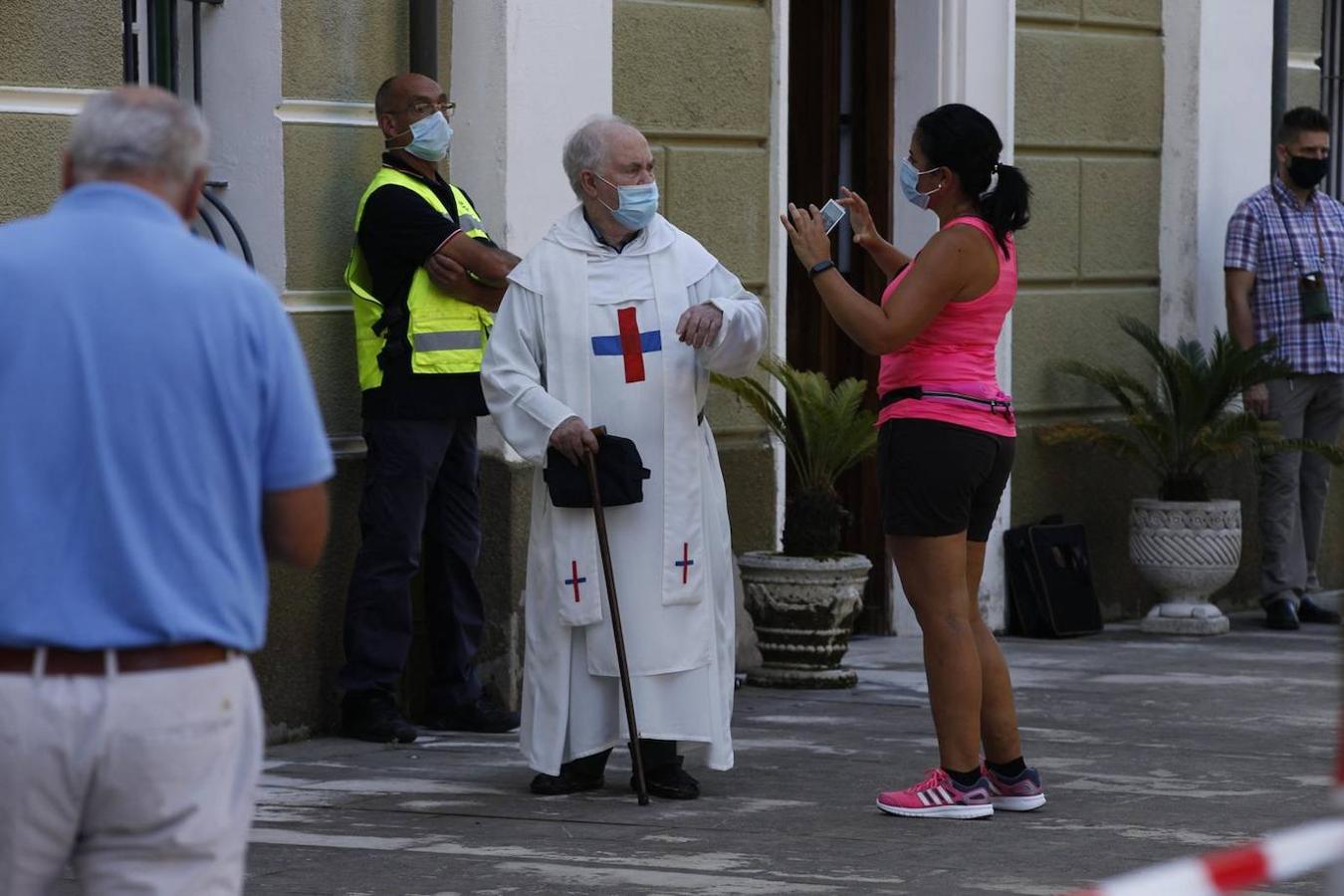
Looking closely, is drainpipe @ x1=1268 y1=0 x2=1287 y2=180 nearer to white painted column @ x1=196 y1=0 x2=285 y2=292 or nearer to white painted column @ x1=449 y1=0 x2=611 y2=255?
white painted column @ x1=449 y1=0 x2=611 y2=255

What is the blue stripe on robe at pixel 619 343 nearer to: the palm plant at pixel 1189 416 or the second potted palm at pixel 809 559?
the second potted palm at pixel 809 559

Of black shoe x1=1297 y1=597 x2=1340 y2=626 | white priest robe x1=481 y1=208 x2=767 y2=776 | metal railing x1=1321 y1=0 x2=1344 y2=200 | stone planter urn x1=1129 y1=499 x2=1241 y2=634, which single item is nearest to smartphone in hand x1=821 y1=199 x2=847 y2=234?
white priest robe x1=481 y1=208 x2=767 y2=776

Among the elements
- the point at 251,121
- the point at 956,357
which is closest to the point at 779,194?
the point at 251,121

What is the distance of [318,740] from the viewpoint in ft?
26.6

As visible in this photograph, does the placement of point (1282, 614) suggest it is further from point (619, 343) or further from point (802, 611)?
point (619, 343)

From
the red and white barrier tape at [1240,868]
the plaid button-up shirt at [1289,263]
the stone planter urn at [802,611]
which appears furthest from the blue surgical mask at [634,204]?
the plaid button-up shirt at [1289,263]

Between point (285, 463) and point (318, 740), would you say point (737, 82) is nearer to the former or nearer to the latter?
point (318, 740)

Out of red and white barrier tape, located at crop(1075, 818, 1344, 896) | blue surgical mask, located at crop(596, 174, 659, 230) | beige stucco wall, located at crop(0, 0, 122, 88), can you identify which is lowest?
red and white barrier tape, located at crop(1075, 818, 1344, 896)

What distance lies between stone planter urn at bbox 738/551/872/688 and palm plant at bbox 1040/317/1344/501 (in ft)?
7.04

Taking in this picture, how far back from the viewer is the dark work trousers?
312 inches

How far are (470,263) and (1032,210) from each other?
12.5 feet

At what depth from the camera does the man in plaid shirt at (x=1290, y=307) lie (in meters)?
11.3

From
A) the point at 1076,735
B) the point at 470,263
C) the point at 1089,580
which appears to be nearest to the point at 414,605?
the point at 470,263

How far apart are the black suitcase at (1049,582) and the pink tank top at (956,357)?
4253 millimetres
